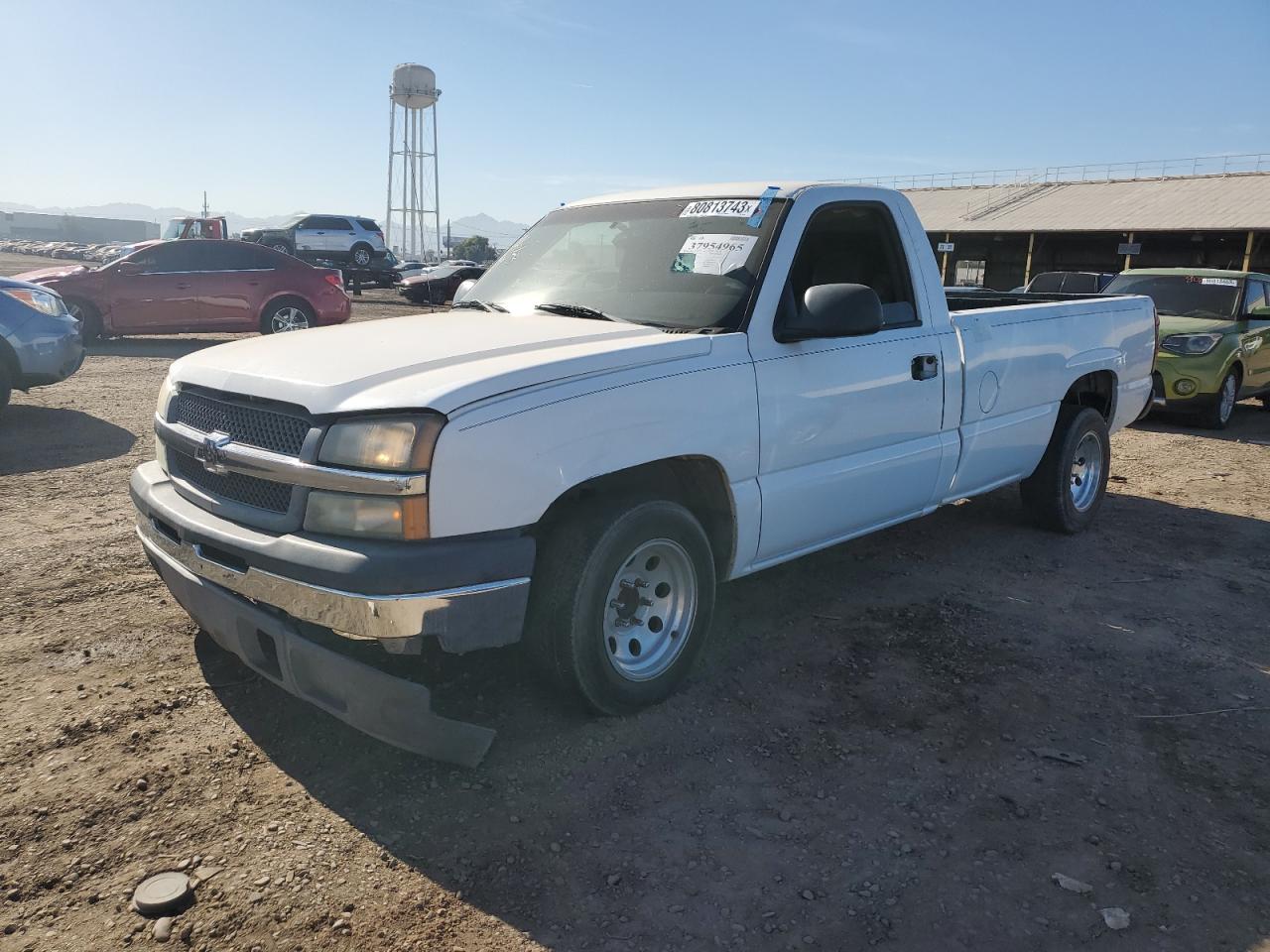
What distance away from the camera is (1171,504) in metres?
6.96

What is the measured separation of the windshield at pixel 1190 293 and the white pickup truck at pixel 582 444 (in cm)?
734

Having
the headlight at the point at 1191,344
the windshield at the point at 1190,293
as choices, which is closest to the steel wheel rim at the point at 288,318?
the windshield at the point at 1190,293

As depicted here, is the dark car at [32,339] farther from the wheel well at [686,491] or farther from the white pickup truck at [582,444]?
the wheel well at [686,491]

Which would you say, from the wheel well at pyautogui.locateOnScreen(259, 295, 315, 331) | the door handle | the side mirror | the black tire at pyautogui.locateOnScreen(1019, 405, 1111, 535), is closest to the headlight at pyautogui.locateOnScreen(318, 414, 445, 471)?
the side mirror

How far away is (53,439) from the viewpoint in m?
7.71

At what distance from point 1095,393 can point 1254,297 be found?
6522 millimetres

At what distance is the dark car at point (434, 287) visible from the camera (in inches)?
1044

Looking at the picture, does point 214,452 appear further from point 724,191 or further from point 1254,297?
point 1254,297

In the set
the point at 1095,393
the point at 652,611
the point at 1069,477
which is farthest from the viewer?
the point at 1095,393

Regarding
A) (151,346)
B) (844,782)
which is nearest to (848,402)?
(844,782)

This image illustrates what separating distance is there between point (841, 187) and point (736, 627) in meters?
2.01

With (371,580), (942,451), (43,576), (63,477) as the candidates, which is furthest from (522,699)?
(63,477)

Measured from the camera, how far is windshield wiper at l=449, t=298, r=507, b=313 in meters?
4.26

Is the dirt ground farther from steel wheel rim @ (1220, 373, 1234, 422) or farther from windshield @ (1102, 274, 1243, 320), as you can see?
windshield @ (1102, 274, 1243, 320)
